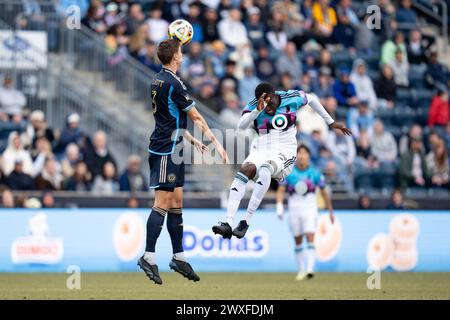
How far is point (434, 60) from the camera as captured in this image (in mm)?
30531

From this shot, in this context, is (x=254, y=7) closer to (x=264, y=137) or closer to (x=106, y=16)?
(x=106, y=16)

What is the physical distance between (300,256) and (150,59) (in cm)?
689

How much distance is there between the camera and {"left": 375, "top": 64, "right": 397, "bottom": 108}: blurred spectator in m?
29.5

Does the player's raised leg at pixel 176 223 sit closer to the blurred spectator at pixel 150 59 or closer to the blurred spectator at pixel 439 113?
the blurred spectator at pixel 150 59

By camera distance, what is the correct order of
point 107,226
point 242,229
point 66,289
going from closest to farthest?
point 242,229 → point 66,289 → point 107,226

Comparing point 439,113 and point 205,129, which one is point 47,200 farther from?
point 439,113

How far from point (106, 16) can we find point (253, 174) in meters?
12.5

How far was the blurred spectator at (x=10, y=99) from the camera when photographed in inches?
999

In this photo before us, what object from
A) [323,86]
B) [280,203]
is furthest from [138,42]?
[280,203]

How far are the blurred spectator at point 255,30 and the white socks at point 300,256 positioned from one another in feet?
25.3

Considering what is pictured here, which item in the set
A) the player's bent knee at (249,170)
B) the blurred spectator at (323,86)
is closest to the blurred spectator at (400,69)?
the blurred spectator at (323,86)

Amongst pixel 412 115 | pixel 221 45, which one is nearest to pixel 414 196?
pixel 412 115

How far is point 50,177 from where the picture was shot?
79.7 ft

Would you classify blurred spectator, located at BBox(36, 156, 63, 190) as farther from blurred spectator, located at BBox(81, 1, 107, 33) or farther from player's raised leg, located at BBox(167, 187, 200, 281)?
player's raised leg, located at BBox(167, 187, 200, 281)
